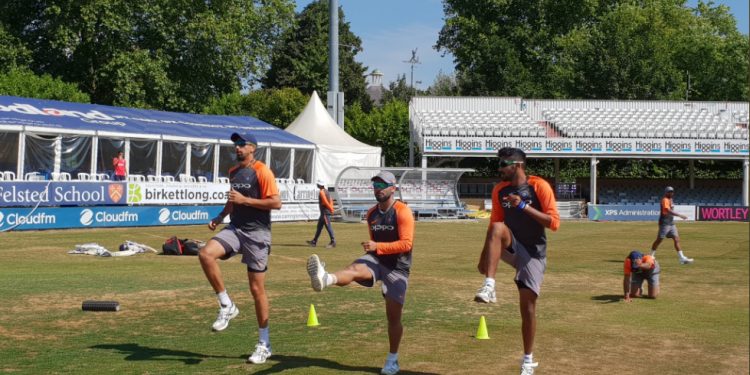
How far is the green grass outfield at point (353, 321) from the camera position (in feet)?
31.7

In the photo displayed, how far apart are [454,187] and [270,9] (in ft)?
76.3

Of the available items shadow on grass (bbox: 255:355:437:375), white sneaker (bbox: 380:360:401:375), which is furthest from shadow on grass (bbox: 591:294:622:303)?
white sneaker (bbox: 380:360:401:375)

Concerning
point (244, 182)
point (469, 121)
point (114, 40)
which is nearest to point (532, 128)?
point (469, 121)

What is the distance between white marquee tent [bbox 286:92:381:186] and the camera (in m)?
44.9

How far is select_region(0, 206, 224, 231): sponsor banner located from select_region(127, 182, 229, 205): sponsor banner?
1.69ft

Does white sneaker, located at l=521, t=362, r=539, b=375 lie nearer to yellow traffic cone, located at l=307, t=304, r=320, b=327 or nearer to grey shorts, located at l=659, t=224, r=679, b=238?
yellow traffic cone, located at l=307, t=304, r=320, b=327

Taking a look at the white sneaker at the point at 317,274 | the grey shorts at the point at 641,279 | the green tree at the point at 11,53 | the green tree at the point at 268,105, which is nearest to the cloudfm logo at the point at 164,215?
the green tree at the point at 11,53

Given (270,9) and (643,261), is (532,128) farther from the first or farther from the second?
(643,261)

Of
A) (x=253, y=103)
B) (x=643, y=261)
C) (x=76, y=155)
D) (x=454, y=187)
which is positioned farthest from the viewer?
(x=253, y=103)

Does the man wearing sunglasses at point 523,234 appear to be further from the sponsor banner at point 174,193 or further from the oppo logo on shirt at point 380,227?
the sponsor banner at point 174,193

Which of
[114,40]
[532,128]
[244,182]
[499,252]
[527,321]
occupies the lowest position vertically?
[527,321]

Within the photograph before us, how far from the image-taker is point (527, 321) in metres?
8.65

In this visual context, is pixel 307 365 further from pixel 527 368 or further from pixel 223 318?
pixel 527 368

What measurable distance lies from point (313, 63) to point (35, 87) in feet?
131
